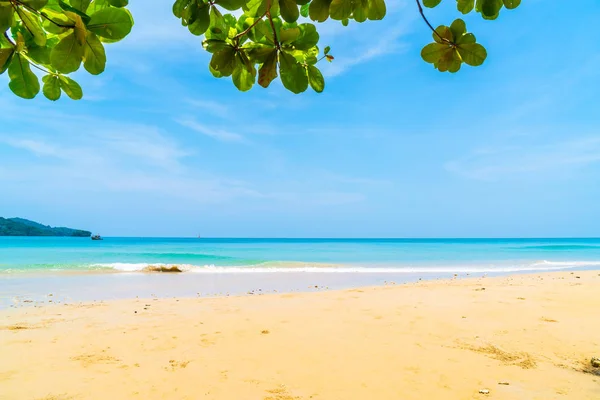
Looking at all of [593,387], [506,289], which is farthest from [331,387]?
[506,289]

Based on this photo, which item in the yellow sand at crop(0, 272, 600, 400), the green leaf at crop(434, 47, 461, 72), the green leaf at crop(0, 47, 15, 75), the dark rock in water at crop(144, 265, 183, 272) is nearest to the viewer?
the green leaf at crop(0, 47, 15, 75)

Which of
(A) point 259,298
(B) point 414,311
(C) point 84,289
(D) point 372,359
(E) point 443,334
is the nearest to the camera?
(D) point 372,359

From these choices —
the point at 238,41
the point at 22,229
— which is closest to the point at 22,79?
the point at 238,41

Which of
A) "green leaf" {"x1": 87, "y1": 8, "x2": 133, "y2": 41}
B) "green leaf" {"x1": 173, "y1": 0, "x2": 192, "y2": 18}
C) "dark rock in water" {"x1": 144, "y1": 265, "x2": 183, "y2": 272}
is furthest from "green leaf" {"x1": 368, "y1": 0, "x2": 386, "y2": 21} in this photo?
"dark rock in water" {"x1": 144, "y1": 265, "x2": 183, "y2": 272}

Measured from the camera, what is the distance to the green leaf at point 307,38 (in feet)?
2.87

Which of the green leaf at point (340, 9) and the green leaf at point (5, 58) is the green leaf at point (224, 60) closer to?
the green leaf at point (340, 9)

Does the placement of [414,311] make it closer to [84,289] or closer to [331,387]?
[331,387]

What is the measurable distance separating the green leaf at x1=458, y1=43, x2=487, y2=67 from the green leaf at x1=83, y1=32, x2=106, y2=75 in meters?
0.85

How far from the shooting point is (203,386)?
2752 mm

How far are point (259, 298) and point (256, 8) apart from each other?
6534 millimetres

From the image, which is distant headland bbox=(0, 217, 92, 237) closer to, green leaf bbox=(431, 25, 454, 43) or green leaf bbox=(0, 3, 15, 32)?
green leaf bbox=(0, 3, 15, 32)

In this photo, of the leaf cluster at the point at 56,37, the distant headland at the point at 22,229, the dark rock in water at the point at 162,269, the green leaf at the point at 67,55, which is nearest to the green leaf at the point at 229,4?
the leaf cluster at the point at 56,37

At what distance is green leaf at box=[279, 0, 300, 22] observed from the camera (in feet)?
2.82

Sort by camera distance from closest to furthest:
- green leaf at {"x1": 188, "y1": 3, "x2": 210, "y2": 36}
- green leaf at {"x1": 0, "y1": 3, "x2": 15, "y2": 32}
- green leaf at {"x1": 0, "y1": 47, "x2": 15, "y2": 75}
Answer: green leaf at {"x1": 0, "y1": 3, "x2": 15, "y2": 32} → green leaf at {"x1": 0, "y1": 47, "x2": 15, "y2": 75} → green leaf at {"x1": 188, "y1": 3, "x2": 210, "y2": 36}
